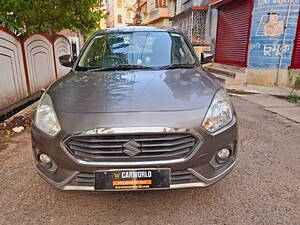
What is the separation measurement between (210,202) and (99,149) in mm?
1137

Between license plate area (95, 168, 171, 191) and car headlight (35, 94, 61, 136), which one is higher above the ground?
car headlight (35, 94, 61, 136)

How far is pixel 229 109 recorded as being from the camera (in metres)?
1.97

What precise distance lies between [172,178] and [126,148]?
412 mm

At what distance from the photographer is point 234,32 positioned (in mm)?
8469

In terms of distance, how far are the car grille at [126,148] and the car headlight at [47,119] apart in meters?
0.17

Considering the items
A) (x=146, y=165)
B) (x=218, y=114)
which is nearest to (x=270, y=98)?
(x=218, y=114)

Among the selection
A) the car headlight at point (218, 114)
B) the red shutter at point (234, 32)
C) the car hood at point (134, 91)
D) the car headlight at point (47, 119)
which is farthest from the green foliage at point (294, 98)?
the car headlight at point (47, 119)

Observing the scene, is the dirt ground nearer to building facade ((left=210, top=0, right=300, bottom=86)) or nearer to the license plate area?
the license plate area

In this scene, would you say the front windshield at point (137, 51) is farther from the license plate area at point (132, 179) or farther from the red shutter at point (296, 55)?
the red shutter at point (296, 55)

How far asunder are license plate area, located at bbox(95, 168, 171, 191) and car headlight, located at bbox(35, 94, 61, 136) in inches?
18.2

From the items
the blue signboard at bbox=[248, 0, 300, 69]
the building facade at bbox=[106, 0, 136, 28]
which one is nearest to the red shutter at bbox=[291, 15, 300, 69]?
the blue signboard at bbox=[248, 0, 300, 69]

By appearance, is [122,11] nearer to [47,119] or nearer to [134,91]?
[134,91]

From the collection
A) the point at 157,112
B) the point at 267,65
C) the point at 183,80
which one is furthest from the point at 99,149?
the point at 267,65

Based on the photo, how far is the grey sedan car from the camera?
1669 millimetres
